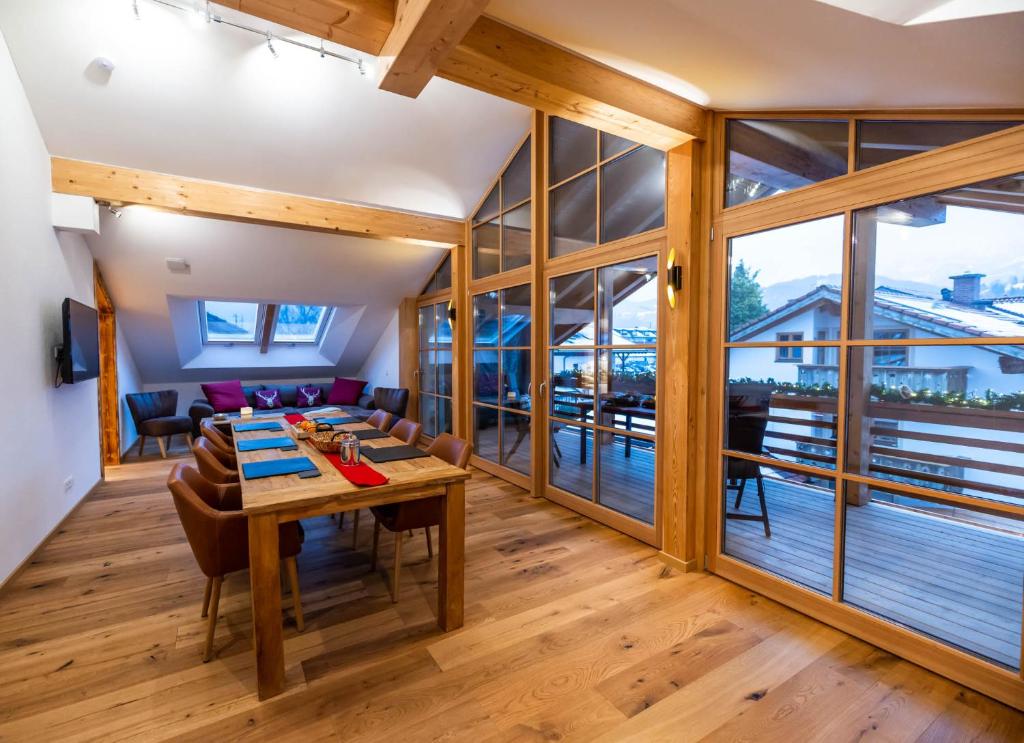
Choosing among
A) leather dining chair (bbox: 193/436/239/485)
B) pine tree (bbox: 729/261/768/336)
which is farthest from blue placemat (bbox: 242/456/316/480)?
pine tree (bbox: 729/261/768/336)

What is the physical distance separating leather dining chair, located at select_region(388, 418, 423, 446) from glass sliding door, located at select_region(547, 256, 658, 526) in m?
1.20

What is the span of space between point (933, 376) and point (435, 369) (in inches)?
210

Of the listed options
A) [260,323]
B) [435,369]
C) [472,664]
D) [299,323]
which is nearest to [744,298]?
[472,664]

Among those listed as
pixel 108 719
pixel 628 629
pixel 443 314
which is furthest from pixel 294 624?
pixel 443 314

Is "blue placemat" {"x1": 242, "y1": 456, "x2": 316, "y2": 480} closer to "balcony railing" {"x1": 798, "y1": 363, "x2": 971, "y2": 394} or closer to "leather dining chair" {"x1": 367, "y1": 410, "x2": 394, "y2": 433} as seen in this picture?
"leather dining chair" {"x1": 367, "y1": 410, "x2": 394, "y2": 433}

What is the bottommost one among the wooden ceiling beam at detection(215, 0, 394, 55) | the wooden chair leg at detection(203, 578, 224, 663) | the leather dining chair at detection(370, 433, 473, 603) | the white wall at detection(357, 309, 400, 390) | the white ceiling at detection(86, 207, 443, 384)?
the wooden chair leg at detection(203, 578, 224, 663)

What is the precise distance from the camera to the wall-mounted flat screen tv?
10.7 feet

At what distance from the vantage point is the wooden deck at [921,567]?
1.89 meters

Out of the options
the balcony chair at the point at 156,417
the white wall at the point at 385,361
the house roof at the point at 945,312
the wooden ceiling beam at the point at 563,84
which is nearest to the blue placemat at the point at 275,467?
the wooden ceiling beam at the point at 563,84

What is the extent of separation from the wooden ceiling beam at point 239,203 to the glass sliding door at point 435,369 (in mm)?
1201

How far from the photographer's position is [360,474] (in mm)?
2160

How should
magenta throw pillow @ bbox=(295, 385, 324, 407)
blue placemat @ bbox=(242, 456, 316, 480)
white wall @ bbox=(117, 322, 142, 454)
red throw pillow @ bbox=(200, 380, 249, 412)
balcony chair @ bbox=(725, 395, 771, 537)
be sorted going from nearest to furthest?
blue placemat @ bbox=(242, 456, 316, 480), balcony chair @ bbox=(725, 395, 771, 537), white wall @ bbox=(117, 322, 142, 454), red throw pillow @ bbox=(200, 380, 249, 412), magenta throw pillow @ bbox=(295, 385, 324, 407)

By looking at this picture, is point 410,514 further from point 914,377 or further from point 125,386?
point 125,386

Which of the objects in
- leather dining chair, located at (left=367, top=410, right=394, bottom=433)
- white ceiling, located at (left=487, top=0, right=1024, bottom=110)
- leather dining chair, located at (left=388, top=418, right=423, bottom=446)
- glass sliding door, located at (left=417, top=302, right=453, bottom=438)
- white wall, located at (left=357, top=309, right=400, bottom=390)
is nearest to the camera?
white ceiling, located at (left=487, top=0, right=1024, bottom=110)
